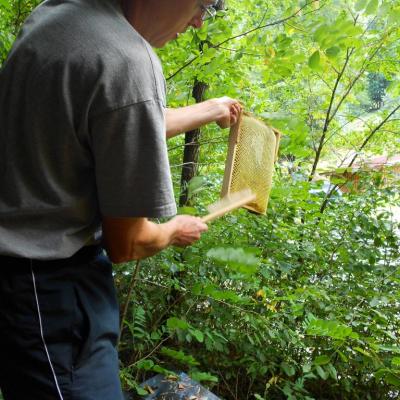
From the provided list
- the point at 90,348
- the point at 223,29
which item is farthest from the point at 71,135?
the point at 223,29

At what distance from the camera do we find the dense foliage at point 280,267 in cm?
255

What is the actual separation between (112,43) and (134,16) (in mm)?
256

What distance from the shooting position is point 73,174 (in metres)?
1.11

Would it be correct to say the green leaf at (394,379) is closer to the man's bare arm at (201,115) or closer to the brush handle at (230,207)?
the brush handle at (230,207)

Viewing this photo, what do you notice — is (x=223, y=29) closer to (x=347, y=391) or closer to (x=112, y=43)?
(x=112, y=43)

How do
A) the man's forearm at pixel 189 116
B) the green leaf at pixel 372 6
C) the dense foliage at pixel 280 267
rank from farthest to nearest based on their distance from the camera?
the dense foliage at pixel 280 267, the green leaf at pixel 372 6, the man's forearm at pixel 189 116

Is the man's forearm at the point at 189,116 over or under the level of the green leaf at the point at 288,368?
over

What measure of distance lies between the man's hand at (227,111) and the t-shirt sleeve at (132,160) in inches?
32.8

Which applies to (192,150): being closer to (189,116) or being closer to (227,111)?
(227,111)

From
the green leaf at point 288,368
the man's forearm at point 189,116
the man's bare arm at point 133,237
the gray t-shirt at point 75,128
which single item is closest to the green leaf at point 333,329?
the green leaf at point 288,368

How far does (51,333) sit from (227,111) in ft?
3.98

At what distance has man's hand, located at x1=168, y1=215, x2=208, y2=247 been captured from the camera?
1.53 m

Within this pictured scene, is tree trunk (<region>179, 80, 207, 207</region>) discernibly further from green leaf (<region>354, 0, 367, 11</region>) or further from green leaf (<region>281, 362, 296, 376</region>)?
green leaf (<region>281, 362, 296, 376</region>)

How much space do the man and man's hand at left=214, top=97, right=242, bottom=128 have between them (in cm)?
64
